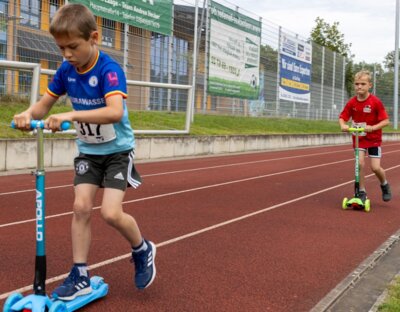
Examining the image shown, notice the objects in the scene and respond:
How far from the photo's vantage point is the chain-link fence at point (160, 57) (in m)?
12.0

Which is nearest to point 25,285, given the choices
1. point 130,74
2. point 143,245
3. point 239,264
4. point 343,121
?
point 143,245

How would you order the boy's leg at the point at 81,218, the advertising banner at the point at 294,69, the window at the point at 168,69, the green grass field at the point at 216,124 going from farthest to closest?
the advertising banner at the point at 294,69 → the window at the point at 168,69 → the green grass field at the point at 216,124 → the boy's leg at the point at 81,218

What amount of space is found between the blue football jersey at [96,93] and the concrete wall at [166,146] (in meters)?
7.08

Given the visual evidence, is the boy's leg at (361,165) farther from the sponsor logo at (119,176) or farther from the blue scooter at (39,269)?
the blue scooter at (39,269)

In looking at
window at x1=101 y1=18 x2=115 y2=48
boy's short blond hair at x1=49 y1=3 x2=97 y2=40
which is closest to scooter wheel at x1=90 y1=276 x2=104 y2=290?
boy's short blond hair at x1=49 y1=3 x2=97 y2=40

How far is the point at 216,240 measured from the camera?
5387 millimetres

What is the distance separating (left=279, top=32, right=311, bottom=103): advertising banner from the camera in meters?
23.7

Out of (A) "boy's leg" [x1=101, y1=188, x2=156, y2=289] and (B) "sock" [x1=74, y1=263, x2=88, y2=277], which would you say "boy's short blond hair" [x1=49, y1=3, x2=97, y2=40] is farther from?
(B) "sock" [x1=74, y1=263, x2=88, y2=277]

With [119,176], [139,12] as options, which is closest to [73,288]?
[119,176]

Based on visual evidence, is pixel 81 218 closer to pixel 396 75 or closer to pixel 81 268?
pixel 81 268

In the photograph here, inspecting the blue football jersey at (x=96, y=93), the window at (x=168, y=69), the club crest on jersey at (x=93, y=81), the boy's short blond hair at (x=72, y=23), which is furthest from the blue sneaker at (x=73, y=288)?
the window at (x=168, y=69)

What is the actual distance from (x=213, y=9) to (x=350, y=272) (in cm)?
1459

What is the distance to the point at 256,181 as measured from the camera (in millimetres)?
10461

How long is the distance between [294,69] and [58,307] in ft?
75.5
